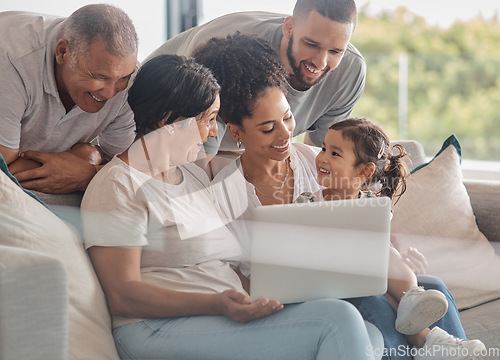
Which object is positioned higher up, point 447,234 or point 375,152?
point 375,152

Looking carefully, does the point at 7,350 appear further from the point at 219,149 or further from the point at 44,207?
the point at 219,149

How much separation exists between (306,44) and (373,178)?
29 cm

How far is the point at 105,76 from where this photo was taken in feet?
3.10

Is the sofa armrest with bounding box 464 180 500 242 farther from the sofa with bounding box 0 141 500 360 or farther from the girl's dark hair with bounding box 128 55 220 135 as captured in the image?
the girl's dark hair with bounding box 128 55 220 135

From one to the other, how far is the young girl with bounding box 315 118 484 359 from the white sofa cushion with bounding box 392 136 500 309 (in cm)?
25

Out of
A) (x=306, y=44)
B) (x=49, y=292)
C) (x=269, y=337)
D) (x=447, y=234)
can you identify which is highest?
(x=306, y=44)

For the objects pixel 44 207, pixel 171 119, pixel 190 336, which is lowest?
pixel 190 336

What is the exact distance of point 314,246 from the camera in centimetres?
86

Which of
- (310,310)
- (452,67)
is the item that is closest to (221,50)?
(310,310)

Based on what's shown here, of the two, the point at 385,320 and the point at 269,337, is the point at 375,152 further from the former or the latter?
the point at 269,337

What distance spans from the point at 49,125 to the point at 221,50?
330 mm

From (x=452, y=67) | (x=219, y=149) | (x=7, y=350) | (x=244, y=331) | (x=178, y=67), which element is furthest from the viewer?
(x=452, y=67)

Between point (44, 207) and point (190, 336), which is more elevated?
point (44, 207)

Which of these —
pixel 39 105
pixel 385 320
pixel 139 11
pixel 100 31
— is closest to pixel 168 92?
pixel 100 31
